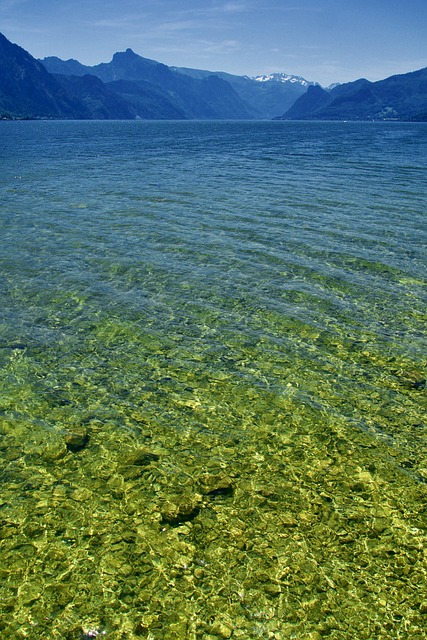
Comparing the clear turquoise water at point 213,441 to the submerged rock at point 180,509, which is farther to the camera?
the submerged rock at point 180,509

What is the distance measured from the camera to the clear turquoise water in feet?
23.9

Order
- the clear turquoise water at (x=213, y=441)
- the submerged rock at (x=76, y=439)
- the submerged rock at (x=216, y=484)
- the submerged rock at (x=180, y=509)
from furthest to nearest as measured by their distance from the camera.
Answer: the submerged rock at (x=76, y=439) → the submerged rock at (x=216, y=484) → the submerged rock at (x=180, y=509) → the clear turquoise water at (x=213, y=441)

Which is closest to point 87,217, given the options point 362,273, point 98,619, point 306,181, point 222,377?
point 362,273

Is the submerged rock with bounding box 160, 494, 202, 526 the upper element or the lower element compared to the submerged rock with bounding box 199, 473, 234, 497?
lower

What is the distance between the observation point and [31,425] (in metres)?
11.2

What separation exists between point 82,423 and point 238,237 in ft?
58.9

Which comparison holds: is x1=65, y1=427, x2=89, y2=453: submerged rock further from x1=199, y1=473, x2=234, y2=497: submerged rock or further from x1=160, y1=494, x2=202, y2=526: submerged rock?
x1=199, y1=473, x2=234, y2=497: submerged rock

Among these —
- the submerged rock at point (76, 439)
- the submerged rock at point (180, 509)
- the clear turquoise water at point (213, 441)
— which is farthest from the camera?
the submerged rock at point (76, 439)

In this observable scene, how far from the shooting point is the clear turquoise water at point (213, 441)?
730 cm

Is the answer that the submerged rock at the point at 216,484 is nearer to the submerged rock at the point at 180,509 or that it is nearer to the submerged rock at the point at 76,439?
the submerged rock at the point at 180,509

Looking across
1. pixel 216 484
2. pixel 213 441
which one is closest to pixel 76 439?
pixel 213 441

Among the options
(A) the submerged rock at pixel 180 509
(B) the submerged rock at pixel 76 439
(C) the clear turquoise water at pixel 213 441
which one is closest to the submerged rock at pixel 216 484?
(C) the clear turquoise water at pixel 213 441

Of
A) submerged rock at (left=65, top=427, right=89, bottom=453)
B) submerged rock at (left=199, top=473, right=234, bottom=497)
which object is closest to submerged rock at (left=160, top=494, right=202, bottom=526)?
submerged rock at (left=199, top=473, right=234, bottom=497)

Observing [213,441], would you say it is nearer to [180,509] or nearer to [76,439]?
[180,509]
